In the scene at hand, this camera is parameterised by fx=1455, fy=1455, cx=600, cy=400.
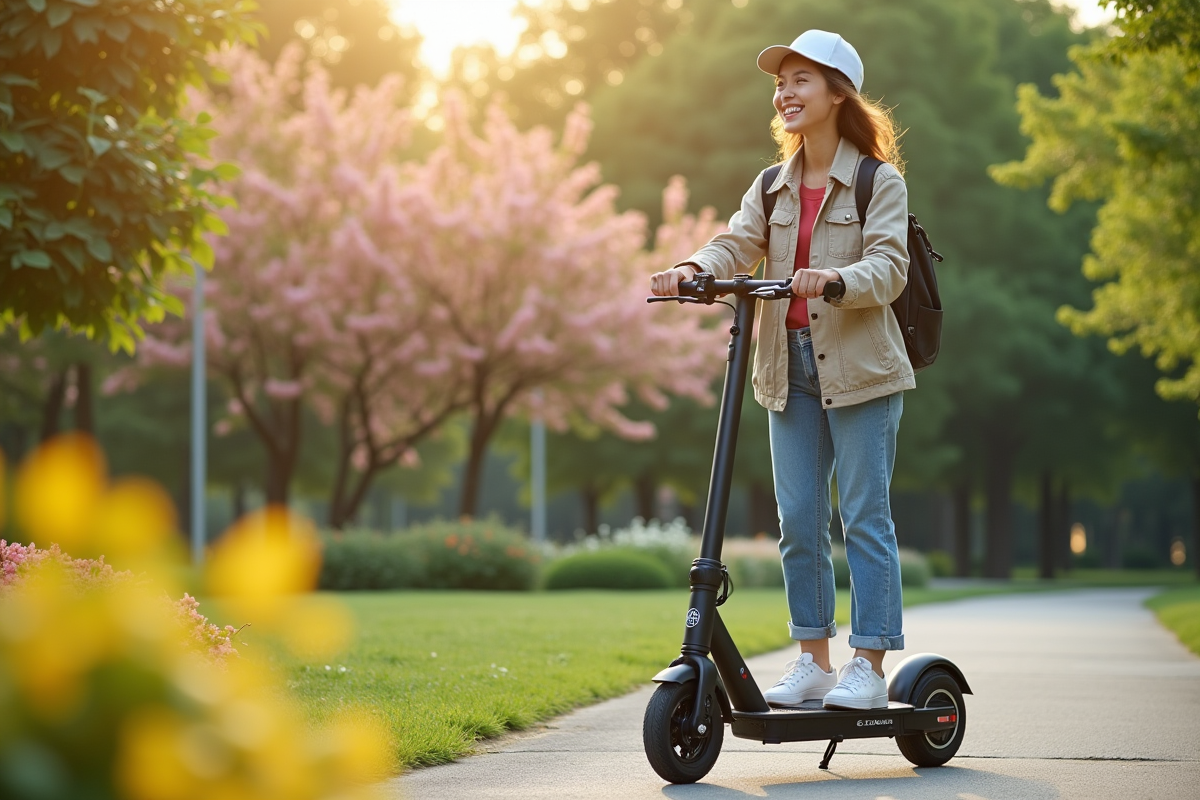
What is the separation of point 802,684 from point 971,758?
2.37 feet

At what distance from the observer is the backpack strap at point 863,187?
4465 millimetres

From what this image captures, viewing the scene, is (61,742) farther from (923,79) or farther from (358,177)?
(923,79)

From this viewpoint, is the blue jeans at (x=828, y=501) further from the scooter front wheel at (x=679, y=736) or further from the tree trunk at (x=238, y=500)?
the tree trunk at (x=238, y=500)

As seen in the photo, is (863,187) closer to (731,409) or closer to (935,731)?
(731,409)

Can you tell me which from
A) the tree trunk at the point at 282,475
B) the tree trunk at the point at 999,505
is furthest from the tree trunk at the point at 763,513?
the tree trunk at the point at 282,475

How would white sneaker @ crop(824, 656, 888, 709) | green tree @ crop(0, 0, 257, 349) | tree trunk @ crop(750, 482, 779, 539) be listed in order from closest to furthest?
white sneaker @ crop(824, 656, 888, 709) → green tree @ crop(0, 0, 257, 349) → tree trunk @ crop(750, 482, 779, 539)

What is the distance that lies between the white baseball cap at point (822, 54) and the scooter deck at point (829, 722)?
6.25 ft

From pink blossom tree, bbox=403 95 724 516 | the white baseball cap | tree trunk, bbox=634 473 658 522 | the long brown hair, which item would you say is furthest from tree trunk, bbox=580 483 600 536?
the white baseball cap

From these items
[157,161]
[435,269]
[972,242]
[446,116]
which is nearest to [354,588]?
[435,269]

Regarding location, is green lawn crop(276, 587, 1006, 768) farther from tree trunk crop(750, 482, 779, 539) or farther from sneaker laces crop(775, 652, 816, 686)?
tree trunk crop(750, 482, 779, 539)

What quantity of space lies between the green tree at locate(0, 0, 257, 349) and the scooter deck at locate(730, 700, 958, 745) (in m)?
3.70

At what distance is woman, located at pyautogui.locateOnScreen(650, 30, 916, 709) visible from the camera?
4.36 metres

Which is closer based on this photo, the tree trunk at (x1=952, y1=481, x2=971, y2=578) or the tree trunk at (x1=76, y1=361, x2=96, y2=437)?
the tree trunk at (x1=76, y1=361, x2=96, y2=437)

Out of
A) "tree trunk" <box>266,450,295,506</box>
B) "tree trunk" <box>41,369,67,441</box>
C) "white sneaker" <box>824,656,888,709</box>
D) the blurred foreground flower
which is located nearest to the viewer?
the blurred foreground flower
